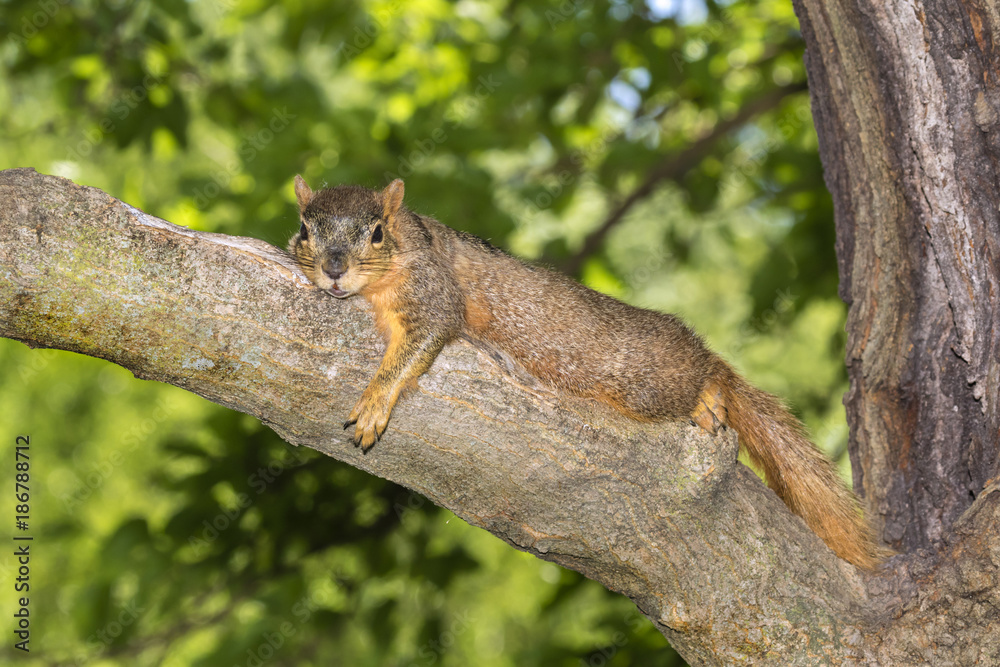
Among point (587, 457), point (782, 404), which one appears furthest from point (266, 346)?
point (782, 404)

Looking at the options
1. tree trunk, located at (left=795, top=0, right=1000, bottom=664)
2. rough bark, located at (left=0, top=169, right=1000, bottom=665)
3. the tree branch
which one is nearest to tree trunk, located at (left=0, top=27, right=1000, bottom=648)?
rough bark, located at (left=0, top=169, right=1000, bottom=665)

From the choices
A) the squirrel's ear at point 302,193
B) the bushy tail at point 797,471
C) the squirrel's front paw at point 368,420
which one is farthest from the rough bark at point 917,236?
the squirrel's ear at point 302,193

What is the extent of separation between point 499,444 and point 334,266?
82 cm

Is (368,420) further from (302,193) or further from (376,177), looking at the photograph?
(376,177)

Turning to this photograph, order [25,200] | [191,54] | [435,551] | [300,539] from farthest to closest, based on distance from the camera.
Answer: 1. [191,54]
2. [435,551]
3. [300,539]
4. [25,200]

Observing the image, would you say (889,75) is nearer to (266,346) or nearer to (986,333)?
(986,333)

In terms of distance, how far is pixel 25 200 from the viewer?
67.7 inches

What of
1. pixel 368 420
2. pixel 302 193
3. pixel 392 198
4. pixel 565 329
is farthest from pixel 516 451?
pixel 302 193

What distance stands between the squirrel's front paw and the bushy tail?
4.33 ft

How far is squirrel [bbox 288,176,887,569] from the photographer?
259 centimetres

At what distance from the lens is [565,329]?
285 cm

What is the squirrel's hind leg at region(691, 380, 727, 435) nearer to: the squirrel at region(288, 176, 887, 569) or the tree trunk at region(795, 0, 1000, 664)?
the squirrel at region(288, 176, 887, 569)

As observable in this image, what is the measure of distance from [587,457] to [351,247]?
1.16 metres

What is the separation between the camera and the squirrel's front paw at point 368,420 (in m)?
1.89
